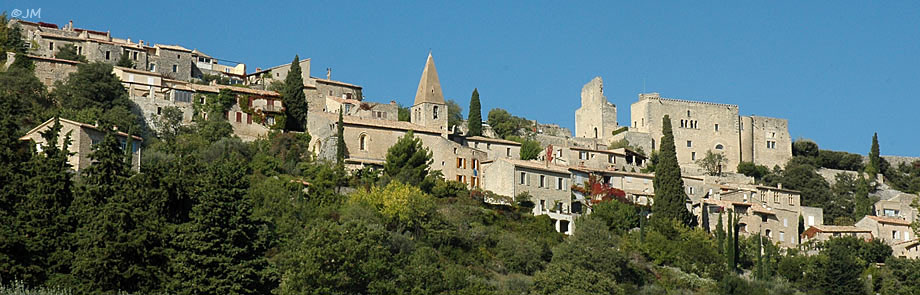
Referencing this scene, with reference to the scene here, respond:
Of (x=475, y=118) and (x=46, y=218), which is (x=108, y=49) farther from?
(x=46, y=218)

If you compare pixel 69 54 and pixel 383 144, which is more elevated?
pixel 69 54

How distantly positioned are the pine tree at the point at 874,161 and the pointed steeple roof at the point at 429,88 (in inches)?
1388

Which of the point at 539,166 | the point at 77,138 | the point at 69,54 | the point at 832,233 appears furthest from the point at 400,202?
the point at 832,233

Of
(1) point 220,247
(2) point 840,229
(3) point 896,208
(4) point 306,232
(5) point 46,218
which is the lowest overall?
(1) point 220,247

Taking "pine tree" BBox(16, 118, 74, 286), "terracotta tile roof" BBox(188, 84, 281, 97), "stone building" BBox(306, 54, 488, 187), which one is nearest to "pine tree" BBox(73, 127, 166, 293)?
→ "pine tree" BBox(16, 118, 74, 286)

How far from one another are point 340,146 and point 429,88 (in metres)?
10.6

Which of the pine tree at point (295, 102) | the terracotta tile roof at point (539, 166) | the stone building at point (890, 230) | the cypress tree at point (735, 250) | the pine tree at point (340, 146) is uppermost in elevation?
the pine tree at point (295, 102)

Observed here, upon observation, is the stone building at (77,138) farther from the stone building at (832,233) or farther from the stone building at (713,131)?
the stone building at (713,131)

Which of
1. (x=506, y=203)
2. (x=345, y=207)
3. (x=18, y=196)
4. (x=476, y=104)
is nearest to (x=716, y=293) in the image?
(x=506, y=203)

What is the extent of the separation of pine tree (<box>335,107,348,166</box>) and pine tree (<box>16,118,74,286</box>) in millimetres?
23199

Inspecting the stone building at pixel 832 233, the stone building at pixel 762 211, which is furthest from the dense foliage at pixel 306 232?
the stone building at pixel 832 233

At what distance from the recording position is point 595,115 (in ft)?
313

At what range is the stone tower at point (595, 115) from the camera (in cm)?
9412

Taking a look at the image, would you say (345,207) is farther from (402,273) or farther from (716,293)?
(716,293)
